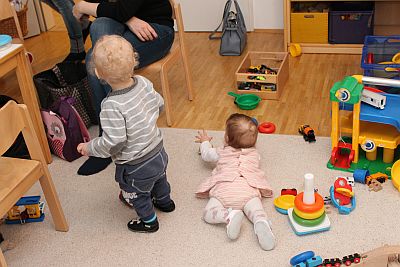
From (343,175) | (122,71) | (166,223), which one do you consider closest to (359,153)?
(343,175)

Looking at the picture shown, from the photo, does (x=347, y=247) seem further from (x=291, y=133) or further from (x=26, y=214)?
(x=26, y=214)

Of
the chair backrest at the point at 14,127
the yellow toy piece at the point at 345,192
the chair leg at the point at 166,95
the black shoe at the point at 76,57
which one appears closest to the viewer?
the chair backrest at the point at 14,127

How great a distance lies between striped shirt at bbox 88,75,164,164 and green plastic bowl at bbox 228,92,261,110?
961 mm

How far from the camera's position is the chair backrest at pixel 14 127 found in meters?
1.67

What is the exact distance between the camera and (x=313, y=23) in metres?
3.35

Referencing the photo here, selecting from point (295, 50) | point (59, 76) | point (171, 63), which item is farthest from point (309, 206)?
point (295, 50)

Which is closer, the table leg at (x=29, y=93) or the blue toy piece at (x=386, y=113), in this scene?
the blue toy piece at (x=386, y=113)

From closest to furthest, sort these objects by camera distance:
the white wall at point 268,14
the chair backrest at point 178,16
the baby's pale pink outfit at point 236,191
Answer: the baby's pale pink outfit at point 236,191, the chair backrest at point 178,16, the white wall at point 268,14

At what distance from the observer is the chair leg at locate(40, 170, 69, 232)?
6.40ft

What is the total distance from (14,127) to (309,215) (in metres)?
1.04

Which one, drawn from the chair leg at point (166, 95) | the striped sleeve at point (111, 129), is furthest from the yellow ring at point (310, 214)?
the chair leg at point (166, 95)

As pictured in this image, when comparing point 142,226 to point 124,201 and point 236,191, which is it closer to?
point 124,201

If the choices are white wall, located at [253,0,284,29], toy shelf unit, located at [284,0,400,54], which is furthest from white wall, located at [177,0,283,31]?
toy shelf unit, located at [284,0,400,54]

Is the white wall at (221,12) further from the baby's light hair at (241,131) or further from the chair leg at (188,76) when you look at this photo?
the baby's light hair at (241,131)
